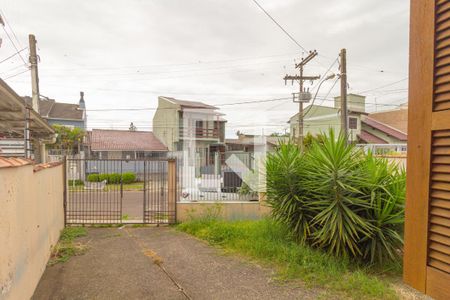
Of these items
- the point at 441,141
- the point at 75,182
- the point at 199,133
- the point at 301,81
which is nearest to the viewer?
the point at 441,141

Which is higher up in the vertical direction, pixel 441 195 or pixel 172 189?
pixel 441 195

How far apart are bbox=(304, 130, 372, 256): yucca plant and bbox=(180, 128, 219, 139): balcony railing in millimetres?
18714

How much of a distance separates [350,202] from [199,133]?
19343 millimetres

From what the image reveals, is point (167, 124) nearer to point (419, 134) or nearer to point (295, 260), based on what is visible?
point (295, 260)

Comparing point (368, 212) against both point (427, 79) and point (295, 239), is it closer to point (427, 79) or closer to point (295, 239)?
point (295, 239)

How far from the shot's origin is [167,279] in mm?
3949

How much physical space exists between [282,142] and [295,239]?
6.22 ft

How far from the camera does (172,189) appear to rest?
22.8ft

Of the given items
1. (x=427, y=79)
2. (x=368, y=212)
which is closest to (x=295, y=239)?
(x=368, y=212)

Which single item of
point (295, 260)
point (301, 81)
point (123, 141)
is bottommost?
point (295, 260)

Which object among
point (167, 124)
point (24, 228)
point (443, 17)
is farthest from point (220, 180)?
point (167, 124)

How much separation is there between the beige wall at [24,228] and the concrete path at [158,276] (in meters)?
0.45

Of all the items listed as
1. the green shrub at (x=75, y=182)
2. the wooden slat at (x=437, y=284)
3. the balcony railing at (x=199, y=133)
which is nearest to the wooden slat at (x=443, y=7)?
the wooden slat at (x=437, y=284)

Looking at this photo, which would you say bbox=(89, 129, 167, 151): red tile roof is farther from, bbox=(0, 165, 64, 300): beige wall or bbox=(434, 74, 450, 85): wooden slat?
bbox=(434, 74, 450, 85): wooden slat
